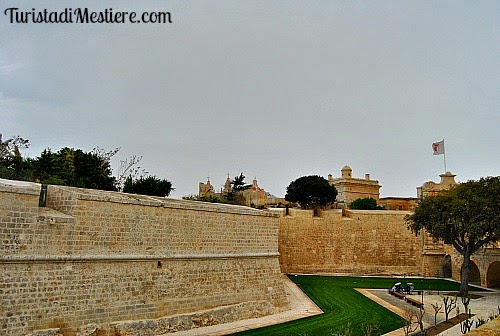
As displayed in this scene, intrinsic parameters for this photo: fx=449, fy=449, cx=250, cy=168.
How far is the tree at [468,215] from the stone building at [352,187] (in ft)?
77.2

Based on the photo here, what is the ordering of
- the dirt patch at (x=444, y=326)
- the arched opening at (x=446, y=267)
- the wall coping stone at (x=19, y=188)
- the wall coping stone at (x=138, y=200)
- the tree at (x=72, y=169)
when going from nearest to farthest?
the wall coping stone at (x=19, y=188), the wall coping stone at (x=138, y=200), the dirt patch at (x=444, y=326), the tree at (x=72, y=169), the arched opening at (x=446, y=267)

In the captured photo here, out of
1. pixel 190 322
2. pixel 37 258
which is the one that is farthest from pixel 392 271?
pixel 37 258

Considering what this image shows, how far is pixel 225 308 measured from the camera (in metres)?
12.2

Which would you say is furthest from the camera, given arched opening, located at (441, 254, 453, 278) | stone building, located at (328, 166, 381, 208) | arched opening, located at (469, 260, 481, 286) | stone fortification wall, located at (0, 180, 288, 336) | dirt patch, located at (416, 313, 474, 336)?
stone building, located at (328, 166, 381, 208)

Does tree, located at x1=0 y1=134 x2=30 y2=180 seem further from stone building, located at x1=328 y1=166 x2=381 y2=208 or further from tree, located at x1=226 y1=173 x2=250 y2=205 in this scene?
stone building, located at x1=328 y1=166 x2=381 y2=208

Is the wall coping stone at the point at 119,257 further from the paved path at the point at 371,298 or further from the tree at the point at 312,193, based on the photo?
the tree at the point at 312,193

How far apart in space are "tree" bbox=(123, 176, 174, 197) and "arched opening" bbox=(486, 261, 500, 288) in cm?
1737

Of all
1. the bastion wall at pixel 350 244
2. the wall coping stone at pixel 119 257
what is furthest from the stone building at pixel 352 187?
the wall coping stone at pixel 119 257

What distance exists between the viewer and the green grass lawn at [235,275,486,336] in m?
11.5

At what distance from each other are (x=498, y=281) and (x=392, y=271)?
18.7ft

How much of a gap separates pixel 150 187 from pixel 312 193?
38.4 ft

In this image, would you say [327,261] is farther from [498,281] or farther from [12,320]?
[12,320]

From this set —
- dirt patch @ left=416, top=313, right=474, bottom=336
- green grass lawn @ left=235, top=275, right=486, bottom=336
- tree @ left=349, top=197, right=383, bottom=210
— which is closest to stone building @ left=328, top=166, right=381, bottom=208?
tree @ left=349, top=197, right=383, bottom=210

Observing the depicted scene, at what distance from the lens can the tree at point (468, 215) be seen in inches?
676
